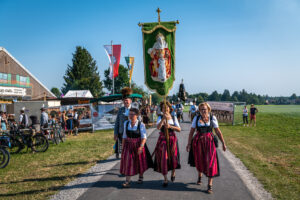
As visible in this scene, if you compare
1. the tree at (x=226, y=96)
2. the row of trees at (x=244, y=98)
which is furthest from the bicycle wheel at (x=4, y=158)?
the tree at (x=226, y=96)

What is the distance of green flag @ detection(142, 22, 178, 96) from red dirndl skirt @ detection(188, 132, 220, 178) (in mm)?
1324

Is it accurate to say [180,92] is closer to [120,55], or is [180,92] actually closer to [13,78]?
[120,55]

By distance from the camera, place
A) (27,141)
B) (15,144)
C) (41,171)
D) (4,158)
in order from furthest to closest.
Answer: (27,141) → (15,144) → (4,158) → (41,171)

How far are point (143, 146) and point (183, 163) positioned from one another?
2437mm

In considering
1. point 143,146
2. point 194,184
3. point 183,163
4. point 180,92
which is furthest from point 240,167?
point 180,92

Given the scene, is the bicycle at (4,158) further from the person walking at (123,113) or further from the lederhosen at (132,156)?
the lederhosen at (132,156)

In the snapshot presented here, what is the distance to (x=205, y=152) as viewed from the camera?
14.2 feet

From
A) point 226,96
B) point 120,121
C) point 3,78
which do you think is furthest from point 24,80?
point 226,96

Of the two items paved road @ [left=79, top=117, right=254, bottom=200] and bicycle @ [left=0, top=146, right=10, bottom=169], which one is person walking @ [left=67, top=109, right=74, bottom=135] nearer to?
bicycle @ [left=0, top=146, right=10, bottom=169]

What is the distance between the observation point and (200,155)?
14.4ft

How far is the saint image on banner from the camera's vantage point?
5059mm

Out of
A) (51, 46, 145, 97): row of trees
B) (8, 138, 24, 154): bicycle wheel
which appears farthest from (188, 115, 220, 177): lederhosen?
(51, 46, 145, 97): row of trees

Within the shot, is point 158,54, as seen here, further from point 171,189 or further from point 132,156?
point 171,189

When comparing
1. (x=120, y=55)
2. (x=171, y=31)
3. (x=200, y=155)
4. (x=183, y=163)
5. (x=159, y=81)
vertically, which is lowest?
(x=183, y=163)
